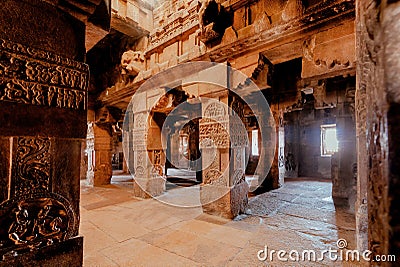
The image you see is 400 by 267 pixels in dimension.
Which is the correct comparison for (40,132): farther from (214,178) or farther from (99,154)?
(99,154)

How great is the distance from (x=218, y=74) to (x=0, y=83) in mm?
2845

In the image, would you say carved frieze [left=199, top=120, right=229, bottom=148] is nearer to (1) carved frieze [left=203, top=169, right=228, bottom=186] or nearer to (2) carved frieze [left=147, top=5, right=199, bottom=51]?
(1) carved frieze [left=203, top=169, right=228, bottom=186]

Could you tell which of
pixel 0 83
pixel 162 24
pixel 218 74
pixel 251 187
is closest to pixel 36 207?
pixel 0 83

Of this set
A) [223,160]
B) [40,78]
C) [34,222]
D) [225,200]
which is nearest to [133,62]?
[223,160]

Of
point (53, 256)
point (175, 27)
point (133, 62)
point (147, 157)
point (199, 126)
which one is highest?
point (175, 27)

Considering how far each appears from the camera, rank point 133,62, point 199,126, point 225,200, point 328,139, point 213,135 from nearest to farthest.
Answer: point 225,200 → point 213,135 → point 199,126 → point 133,62 → point 328,139

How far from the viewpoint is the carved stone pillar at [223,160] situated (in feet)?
11.4

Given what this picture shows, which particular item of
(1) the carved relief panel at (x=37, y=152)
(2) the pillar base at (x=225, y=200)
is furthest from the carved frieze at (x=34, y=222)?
(2) the pillar base at (x=225, y=200)

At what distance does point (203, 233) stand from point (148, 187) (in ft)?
7.90

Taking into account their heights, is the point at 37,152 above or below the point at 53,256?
above

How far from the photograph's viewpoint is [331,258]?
2166mm

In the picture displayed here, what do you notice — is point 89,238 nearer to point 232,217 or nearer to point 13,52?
point 232,217

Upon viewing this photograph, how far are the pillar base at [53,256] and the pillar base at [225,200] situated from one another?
2.43 meters

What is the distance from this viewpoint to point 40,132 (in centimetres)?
121
